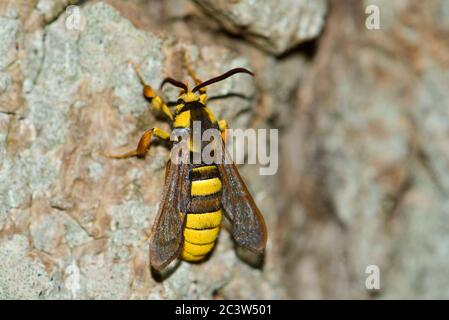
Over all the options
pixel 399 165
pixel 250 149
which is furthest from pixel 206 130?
pixel 399 165

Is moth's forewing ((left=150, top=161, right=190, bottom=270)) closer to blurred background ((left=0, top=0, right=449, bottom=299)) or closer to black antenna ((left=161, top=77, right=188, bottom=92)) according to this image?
blurred background ((left=0, top=0, right=449, bottom=299))

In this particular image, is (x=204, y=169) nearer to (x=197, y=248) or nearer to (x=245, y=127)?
(x=197, y=248)

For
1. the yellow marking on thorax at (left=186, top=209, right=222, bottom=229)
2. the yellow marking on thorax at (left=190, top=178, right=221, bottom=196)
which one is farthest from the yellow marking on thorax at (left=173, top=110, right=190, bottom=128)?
the yellow marking on thorax at (left=186, top=209, right=222, bottom=229)

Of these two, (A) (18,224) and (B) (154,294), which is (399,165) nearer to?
(B) (154,294)

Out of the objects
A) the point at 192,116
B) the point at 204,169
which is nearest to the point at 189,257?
the point at 204,169

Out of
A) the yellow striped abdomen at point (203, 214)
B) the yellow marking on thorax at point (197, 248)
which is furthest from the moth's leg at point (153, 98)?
the yellow marking on thorax at point (197, 248)

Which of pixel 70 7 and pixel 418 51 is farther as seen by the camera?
pixel 418 51
